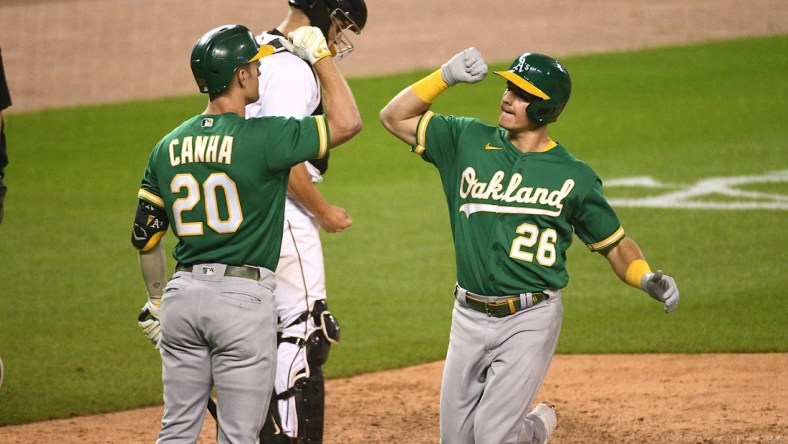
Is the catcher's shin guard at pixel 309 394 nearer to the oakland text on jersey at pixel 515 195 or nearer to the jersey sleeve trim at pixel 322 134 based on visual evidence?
the oakland text on jersey at pixel 515 195

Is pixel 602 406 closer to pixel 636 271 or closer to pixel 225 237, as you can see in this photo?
pixel 636 271

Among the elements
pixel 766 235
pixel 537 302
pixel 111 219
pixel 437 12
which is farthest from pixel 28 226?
pixel 437 12

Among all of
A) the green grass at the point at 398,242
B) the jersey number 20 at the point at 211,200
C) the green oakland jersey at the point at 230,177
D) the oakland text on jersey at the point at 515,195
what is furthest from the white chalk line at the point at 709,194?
the jersey number 20 at the point at 211,200

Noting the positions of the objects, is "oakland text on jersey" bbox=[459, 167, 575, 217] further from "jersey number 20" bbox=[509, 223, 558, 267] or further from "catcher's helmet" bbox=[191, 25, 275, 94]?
"catcher's helmet" bbox=[191, 25, 275, 94]

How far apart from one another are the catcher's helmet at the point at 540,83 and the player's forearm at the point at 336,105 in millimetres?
657

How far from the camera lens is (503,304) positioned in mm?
4844

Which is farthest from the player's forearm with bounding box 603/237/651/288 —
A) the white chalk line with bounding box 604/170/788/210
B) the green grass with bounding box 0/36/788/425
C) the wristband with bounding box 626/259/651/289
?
the white chalk line with bounding box 604/170/788/210

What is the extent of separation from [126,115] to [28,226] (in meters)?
5.11

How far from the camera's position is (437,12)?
21547 millimetres

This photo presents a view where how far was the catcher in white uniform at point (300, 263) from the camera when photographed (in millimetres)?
5270

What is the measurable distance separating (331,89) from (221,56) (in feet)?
1.56

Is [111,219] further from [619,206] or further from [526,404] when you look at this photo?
[526,404]

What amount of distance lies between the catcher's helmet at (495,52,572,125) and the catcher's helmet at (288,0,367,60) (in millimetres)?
918

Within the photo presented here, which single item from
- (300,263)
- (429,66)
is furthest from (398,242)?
(429,66)
